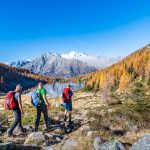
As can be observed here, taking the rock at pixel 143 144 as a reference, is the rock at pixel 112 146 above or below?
below

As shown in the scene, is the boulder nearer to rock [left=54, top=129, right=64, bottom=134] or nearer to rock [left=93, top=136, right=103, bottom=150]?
rock [left=93, top=136, right=103, bottom=150]

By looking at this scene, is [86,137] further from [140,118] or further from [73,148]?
[140,118]

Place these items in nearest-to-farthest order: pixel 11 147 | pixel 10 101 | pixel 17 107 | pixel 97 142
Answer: pixel 11 147, pixel 97 142, pixel 10 101, pixel 17 107

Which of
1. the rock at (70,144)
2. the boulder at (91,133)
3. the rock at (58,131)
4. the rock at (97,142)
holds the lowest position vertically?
the rock at (58,131)

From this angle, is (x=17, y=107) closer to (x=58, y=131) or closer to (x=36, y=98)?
(x=36, y=98)

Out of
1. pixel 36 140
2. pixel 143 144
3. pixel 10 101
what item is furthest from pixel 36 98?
pixel 143 144

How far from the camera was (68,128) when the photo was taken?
2089 cm

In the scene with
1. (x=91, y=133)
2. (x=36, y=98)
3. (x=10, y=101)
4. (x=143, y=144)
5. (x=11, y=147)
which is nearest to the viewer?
(x=143, y=144)

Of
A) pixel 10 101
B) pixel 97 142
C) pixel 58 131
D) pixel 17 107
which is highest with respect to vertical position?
pixel 10 101

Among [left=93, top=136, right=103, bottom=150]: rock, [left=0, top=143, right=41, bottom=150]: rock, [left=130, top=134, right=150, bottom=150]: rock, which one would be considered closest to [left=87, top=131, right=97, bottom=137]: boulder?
[left=93, top=136, right=103, bottom=150]: rock

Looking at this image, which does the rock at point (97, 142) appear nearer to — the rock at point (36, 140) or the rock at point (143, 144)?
the rock at point (143, 144)

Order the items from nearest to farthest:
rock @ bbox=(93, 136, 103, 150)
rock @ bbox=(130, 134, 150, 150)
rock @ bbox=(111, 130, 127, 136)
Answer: rock @ bbox=(130, 134, 150, 150), rock @ bbox=(93, 136, 103, 150), rock @ bbox=(111, 130, 127, 136)

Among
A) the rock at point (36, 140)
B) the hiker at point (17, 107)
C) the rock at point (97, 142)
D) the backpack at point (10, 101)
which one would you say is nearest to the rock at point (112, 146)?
the rock at point (97, 142)

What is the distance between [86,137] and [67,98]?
9261 millimetres
